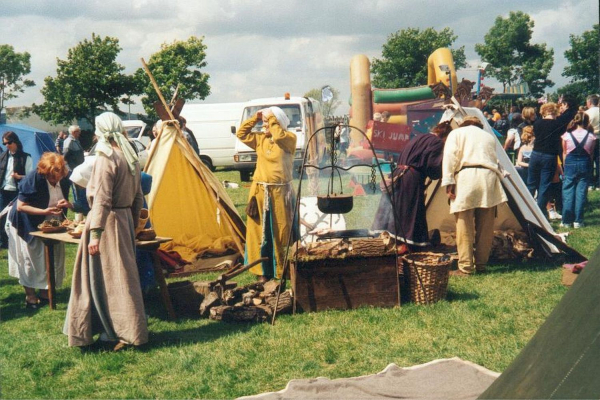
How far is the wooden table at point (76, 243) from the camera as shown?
557 centimetres

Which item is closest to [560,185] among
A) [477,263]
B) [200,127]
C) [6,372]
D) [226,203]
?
[477,263]

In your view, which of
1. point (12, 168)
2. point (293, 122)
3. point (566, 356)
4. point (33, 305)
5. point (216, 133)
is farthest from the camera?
point (216, 133)

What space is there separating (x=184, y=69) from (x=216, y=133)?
18064 millimetres

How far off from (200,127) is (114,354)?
17619 mm

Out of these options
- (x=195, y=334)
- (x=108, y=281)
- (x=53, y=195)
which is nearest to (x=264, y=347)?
(x=195, y=334)

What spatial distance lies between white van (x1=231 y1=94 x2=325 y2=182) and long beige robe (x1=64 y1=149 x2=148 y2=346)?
1139cm

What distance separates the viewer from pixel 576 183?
9.41 meters

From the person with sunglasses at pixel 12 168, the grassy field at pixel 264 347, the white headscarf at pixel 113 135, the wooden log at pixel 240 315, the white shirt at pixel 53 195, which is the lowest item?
the grassy field at pixel 264 347

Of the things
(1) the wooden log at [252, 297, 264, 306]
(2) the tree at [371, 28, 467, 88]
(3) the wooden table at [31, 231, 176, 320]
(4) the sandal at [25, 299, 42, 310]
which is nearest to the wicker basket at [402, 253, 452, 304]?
(1) the wooden log at [252, 297, 264, 306]

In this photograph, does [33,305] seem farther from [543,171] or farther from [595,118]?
[595,118]

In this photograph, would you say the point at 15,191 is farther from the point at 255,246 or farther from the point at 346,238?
the point at 346,238

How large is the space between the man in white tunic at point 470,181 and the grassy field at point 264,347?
0.76 metres

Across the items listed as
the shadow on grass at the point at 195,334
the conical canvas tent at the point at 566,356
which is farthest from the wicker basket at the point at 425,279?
the conical canvas tent at the point at 566,356

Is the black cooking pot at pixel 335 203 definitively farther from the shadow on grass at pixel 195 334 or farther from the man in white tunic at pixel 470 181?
the man in white tunic at pixel 470 181
